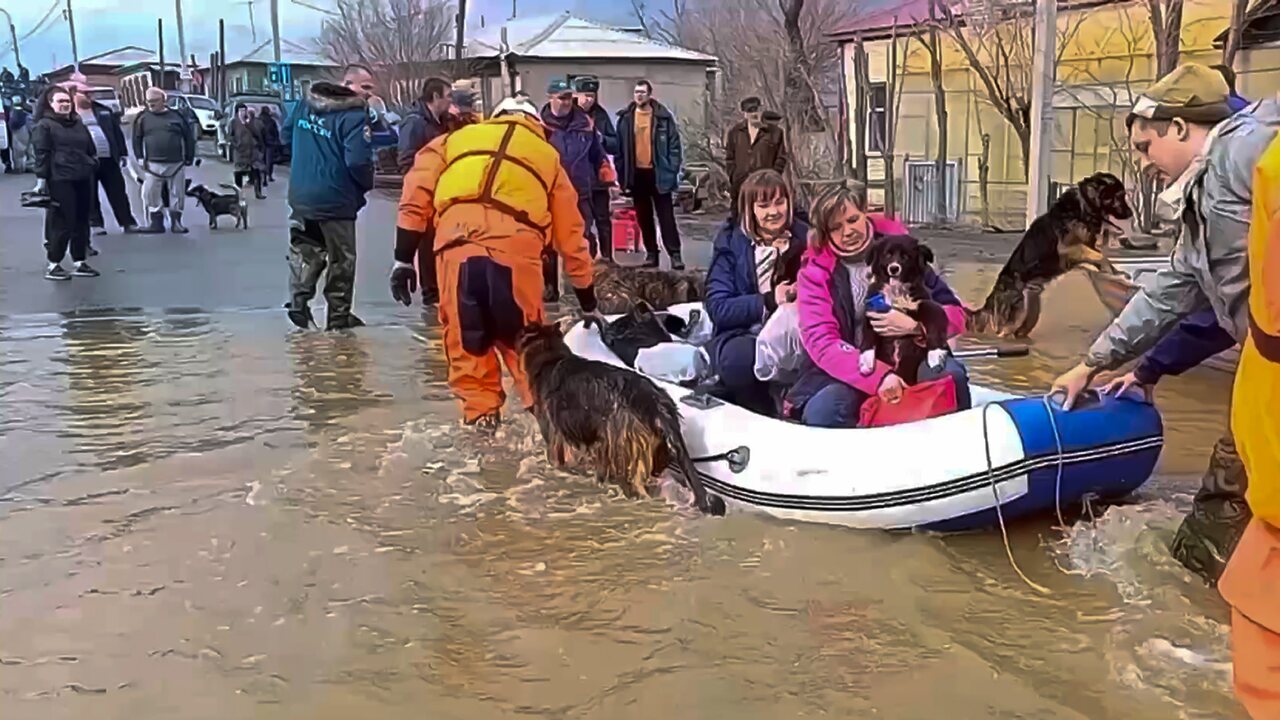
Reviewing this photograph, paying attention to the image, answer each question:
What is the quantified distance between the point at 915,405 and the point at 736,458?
0.73 meters

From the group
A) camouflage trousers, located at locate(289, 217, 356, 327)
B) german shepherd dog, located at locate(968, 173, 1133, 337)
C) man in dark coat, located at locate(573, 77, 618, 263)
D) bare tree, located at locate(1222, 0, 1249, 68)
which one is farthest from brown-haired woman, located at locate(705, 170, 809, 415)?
bare tree, located at locate(1222, 0, 1249, 68)

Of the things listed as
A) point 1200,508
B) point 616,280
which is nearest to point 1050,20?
point 616,280

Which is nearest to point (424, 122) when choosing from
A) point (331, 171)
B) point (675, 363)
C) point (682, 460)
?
point (331, 171)

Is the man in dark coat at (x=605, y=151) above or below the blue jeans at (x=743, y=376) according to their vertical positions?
above

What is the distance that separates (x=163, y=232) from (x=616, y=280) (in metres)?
9.73

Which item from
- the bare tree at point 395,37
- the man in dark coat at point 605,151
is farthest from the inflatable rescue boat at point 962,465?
the bare tree at point 395,37

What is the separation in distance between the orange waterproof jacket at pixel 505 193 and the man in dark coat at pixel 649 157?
239 inches

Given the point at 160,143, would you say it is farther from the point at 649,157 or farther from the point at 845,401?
the point at 845,401

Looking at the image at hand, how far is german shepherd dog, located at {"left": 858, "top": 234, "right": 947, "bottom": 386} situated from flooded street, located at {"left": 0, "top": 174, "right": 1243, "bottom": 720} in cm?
69

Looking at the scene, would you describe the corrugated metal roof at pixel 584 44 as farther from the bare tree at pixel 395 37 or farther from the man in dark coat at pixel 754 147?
the man in dark coat at pixel 754 147

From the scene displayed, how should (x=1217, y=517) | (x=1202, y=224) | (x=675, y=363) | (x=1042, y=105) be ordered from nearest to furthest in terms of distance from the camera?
(x=1202, y=224) < (x=1217, y=517) < (x=675, y=363) < (x=1042, y=105)

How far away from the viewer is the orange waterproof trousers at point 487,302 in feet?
20.3

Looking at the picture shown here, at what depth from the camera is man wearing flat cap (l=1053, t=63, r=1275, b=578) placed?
11.2 feet

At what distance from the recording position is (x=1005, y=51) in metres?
17.1
